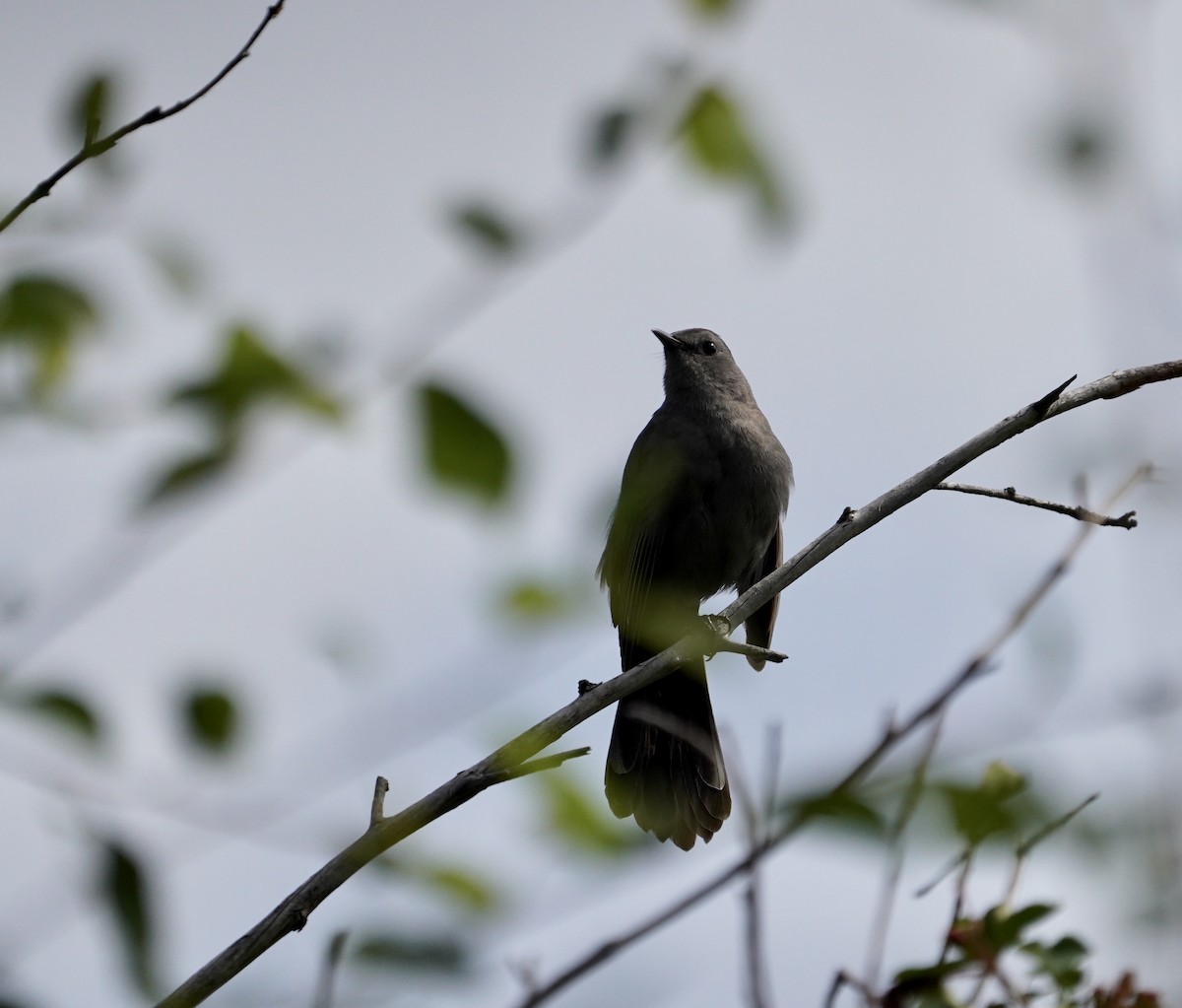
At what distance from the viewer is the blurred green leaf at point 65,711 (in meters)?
1.18

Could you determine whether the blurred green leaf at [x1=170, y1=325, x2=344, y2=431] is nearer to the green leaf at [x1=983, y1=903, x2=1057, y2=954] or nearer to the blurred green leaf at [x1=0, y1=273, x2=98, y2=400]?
the blurred green leaf at [x1=0, y1=273, x2=98, y2=400]

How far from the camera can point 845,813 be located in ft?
3.31

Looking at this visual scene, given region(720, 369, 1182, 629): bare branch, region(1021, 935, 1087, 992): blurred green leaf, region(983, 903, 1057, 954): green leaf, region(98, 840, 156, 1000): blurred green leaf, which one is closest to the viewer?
region(98, 840, 156, 1000): blurred green leaf

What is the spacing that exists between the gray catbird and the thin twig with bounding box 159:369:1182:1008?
5.98 feet

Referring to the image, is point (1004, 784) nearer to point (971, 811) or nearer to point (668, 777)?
A: point (971, 811)

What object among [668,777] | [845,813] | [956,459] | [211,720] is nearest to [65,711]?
[211,720]

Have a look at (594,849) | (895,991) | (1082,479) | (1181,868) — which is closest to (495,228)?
(594,849)

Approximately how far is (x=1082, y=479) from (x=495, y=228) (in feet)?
8.31

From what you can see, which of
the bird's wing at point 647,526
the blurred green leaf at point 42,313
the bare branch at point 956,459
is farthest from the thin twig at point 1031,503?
the blurred green leaf at point 42,313

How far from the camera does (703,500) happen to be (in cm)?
666

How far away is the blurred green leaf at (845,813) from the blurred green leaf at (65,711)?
0.64 metres

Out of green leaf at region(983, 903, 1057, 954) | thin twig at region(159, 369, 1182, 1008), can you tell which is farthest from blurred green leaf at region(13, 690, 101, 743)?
green leaf at region(983, 903, 1057, 954)

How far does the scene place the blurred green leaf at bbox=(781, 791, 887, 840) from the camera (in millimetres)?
1004

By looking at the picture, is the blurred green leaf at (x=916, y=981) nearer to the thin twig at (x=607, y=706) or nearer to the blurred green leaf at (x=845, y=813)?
the thin twig at (x=607, y=706)
